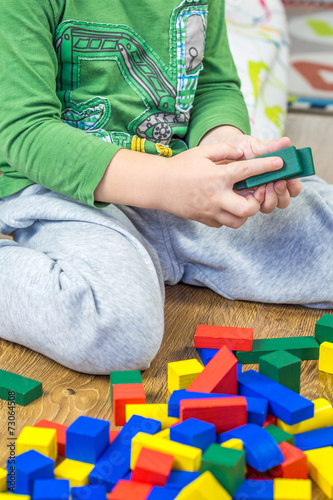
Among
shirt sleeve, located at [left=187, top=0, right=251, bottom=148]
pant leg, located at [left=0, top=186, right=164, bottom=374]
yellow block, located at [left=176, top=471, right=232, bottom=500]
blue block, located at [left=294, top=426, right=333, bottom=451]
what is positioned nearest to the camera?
yellow block, located at [left=176, top=471, right=232, bottom=500]

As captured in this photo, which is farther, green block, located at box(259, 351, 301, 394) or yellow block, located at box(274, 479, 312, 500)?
green block, located at box(259, 351, 301, 394)

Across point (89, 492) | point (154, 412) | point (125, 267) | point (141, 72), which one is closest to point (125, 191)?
point (125, 267)

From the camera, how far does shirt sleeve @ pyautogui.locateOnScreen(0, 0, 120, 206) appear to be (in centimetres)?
85

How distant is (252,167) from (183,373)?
0.29 meters

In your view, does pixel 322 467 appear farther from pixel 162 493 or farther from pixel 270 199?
pixel 270 199

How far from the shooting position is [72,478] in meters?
0.58

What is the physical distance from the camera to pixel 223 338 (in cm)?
79

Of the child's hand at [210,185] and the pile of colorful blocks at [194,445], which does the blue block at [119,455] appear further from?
the child's hand at [210,185]

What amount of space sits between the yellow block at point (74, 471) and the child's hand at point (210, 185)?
1.29 ft

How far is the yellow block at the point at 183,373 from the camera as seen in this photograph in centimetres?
71

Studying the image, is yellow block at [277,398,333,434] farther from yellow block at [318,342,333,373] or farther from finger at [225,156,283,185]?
finger at [225,156,283,185]

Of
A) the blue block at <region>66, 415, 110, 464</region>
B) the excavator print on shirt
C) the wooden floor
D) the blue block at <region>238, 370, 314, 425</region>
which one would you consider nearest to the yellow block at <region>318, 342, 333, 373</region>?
the wooden floor

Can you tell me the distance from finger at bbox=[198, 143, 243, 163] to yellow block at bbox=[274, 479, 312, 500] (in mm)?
458

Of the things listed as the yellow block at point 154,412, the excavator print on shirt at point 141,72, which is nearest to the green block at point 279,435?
the yellow block at point 154,412
